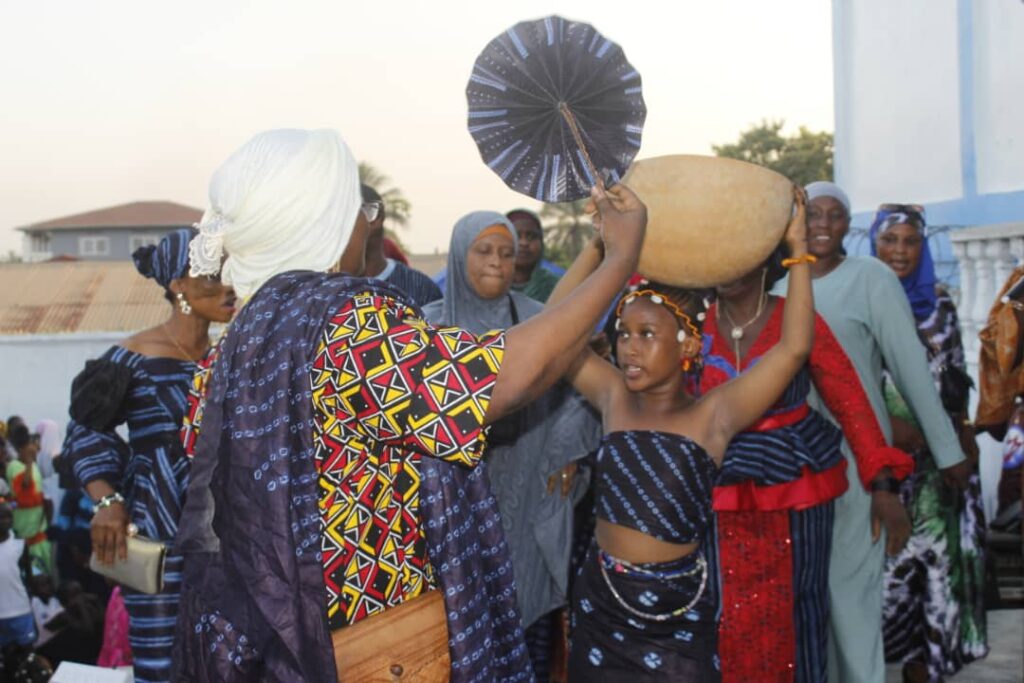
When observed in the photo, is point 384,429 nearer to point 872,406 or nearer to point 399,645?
point 399,645

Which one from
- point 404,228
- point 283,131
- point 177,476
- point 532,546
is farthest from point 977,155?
point 404,228

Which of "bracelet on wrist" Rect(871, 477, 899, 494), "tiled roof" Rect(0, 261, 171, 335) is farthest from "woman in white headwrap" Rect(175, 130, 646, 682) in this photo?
"tiled roof" Rect(0, 261, 171, 335)

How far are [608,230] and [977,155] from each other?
8130 millimetres

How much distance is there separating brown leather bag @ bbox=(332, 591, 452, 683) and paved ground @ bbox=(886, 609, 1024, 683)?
13.1 ft

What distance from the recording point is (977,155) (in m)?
9.45

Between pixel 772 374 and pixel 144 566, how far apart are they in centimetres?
201

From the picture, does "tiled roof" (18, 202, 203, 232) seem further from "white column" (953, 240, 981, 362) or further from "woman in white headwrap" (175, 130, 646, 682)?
"woman in white headwrap" (175, 130, 646, 682)

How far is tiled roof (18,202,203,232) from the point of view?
57969 mm

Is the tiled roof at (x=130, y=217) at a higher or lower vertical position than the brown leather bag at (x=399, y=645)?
higher

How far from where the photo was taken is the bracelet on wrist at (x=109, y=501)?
383cm

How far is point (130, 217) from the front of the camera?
192ft

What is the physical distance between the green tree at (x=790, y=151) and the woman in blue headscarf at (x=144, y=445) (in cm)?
3403

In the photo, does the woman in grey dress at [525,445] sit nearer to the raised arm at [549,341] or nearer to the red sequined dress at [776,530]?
the red sequined dress at [776,530]

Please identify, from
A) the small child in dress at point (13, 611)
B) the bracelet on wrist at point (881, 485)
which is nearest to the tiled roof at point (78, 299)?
the small child in dress at point (13, 611)
